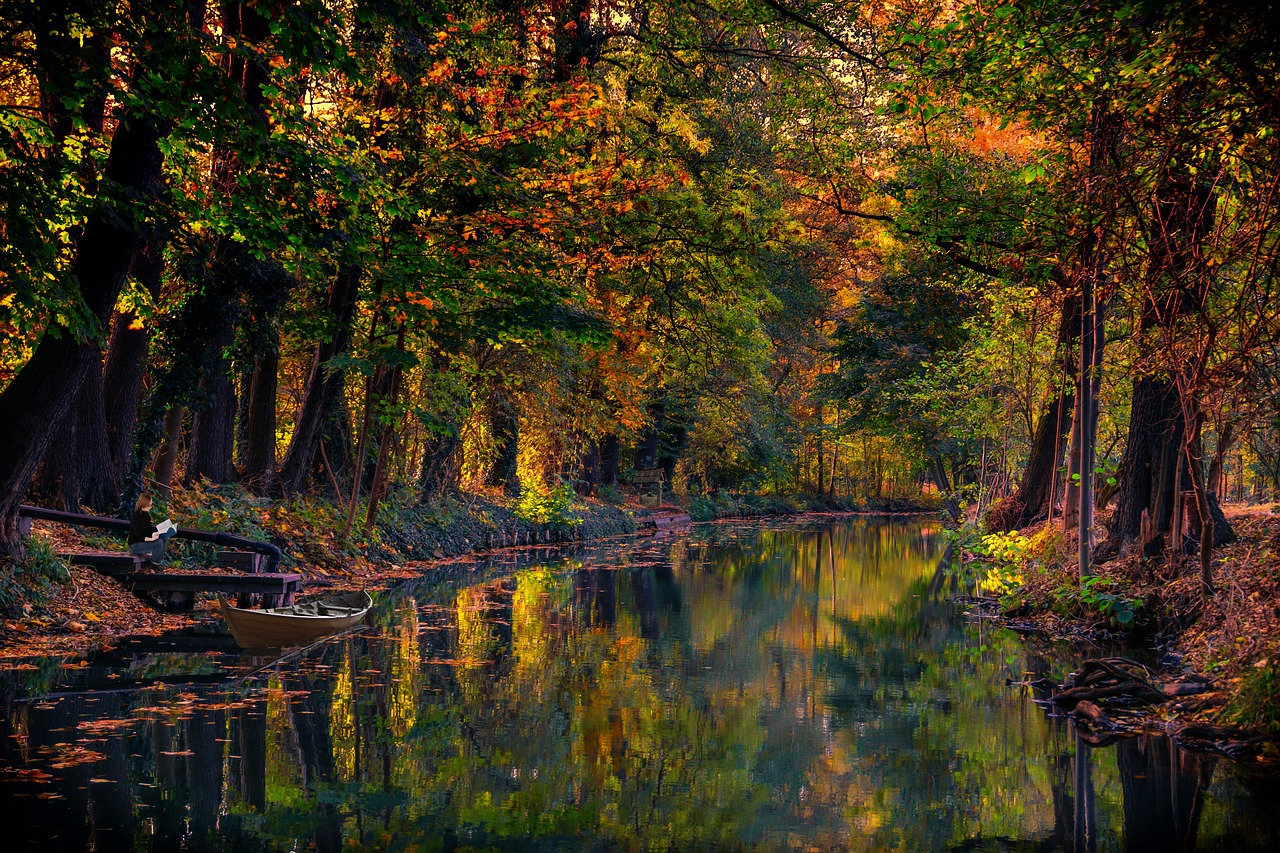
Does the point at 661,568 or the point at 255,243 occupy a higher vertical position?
the point at 255,243

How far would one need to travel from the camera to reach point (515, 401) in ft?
96.1

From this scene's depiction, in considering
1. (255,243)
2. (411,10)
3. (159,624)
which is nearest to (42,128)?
(255,243)

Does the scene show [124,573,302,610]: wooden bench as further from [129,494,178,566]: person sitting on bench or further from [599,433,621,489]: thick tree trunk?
[599,433,621,489]: thick tree trunk

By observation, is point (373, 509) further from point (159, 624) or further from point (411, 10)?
point (411, 10)

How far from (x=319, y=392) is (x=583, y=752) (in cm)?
1473

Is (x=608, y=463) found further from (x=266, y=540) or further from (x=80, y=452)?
(x=80, y=452)

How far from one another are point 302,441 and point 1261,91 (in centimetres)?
1836

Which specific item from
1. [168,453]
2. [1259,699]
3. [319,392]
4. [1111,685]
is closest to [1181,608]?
[1111,685]

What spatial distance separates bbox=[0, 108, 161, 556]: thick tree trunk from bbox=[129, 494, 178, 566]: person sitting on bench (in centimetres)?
206

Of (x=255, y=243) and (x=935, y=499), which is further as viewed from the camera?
(x=935, y=499)

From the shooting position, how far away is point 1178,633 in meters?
13.2

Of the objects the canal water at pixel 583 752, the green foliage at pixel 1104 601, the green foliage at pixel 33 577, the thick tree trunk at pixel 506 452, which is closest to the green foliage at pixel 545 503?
the thick tree trunk at pixel 506 452

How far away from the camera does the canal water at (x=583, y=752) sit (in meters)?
6.96

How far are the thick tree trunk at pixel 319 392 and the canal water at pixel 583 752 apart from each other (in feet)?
23.6
